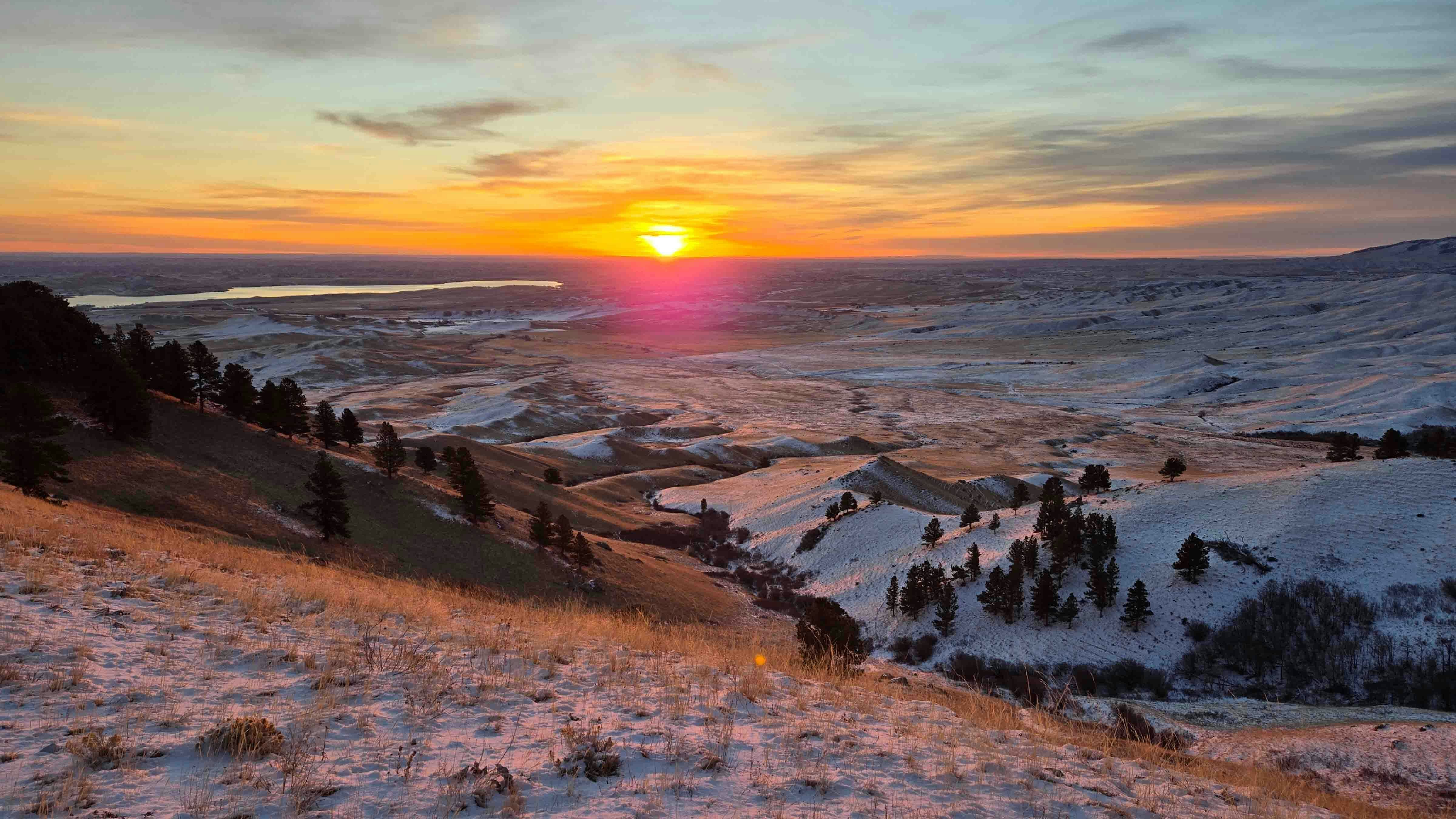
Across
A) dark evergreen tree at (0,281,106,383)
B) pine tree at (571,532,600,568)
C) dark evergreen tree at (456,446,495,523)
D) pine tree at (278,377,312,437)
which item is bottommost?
pine tree at (571,532,600,568)

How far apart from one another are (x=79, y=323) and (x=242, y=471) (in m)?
10.2

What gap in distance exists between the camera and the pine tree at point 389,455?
34.1 meters

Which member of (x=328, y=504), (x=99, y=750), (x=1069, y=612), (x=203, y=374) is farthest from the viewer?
(x=203, y=374)

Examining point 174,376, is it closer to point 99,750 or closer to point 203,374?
point 203,374

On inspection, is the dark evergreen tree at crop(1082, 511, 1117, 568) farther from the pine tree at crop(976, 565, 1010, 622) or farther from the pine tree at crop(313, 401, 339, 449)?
the pine tree at crop(313, 401, 339, 449)

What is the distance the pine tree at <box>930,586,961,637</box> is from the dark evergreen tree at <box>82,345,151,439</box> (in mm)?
32563

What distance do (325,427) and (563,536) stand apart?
14637 millimetres

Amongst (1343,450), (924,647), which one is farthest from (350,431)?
(1343,450)

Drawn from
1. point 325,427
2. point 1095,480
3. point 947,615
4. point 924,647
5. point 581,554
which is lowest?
point 924,647

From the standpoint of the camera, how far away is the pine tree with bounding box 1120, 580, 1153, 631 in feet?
90.8

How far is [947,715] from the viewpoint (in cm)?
934

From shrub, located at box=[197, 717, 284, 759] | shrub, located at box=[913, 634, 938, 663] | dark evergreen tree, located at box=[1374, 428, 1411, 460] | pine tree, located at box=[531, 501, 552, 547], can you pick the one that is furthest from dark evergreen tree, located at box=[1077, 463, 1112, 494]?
shrub, located at box=[197, 717, 284, 759]

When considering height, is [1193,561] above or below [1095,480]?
below

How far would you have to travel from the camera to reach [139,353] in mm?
34188
